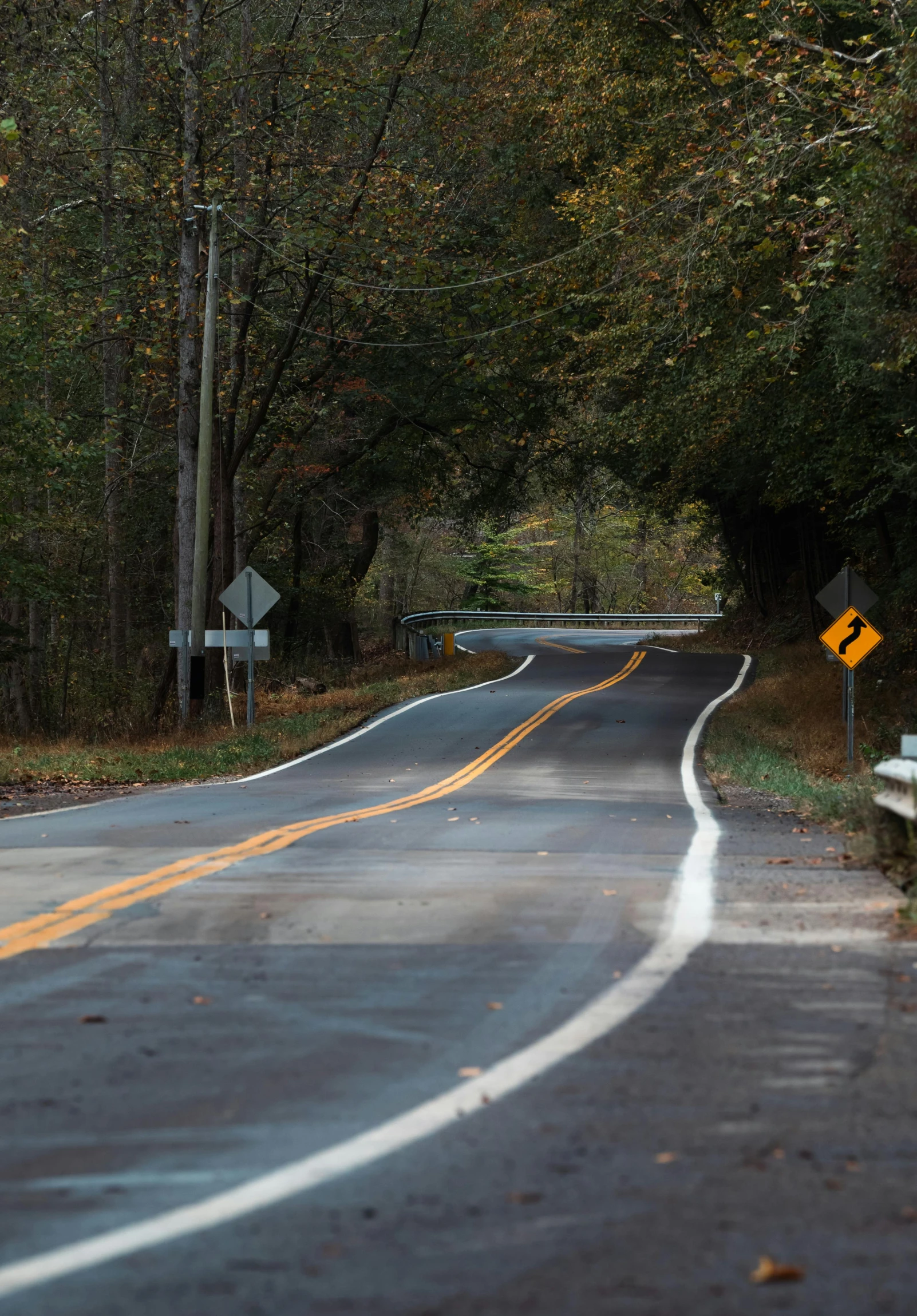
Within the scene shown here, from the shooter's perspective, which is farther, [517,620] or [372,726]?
[517,620]

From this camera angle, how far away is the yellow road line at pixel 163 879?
7.46 m

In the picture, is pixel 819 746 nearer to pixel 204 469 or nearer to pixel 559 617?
pixel 204 469

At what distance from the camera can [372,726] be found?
27.2m

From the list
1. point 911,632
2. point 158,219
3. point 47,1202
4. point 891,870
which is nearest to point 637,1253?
point 47,1202

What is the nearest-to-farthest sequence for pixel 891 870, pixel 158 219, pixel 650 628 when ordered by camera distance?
pixel 891 870, pixel 158 219, pixel 650 628

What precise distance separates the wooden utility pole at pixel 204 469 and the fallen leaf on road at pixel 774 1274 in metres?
22.9

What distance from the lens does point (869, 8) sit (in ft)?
62.3

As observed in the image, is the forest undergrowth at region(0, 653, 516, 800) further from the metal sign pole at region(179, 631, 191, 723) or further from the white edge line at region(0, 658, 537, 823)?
the metal sign pole at region(179, 631, 191, 723)

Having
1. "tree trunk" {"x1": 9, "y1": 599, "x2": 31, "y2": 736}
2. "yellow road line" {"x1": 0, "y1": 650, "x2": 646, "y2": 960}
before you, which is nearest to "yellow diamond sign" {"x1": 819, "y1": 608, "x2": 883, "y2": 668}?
"yellow road line" {"x1": 0, "y1": 650, "x2": 646, "y2": 960}

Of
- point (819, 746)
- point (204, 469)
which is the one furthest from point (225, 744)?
point (819, 746)

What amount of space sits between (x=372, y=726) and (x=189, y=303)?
28.8ft

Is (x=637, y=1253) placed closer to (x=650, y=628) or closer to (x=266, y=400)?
(x=266, y=400)

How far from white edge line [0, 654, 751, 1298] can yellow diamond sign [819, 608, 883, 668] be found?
14432mm

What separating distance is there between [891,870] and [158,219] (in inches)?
892
